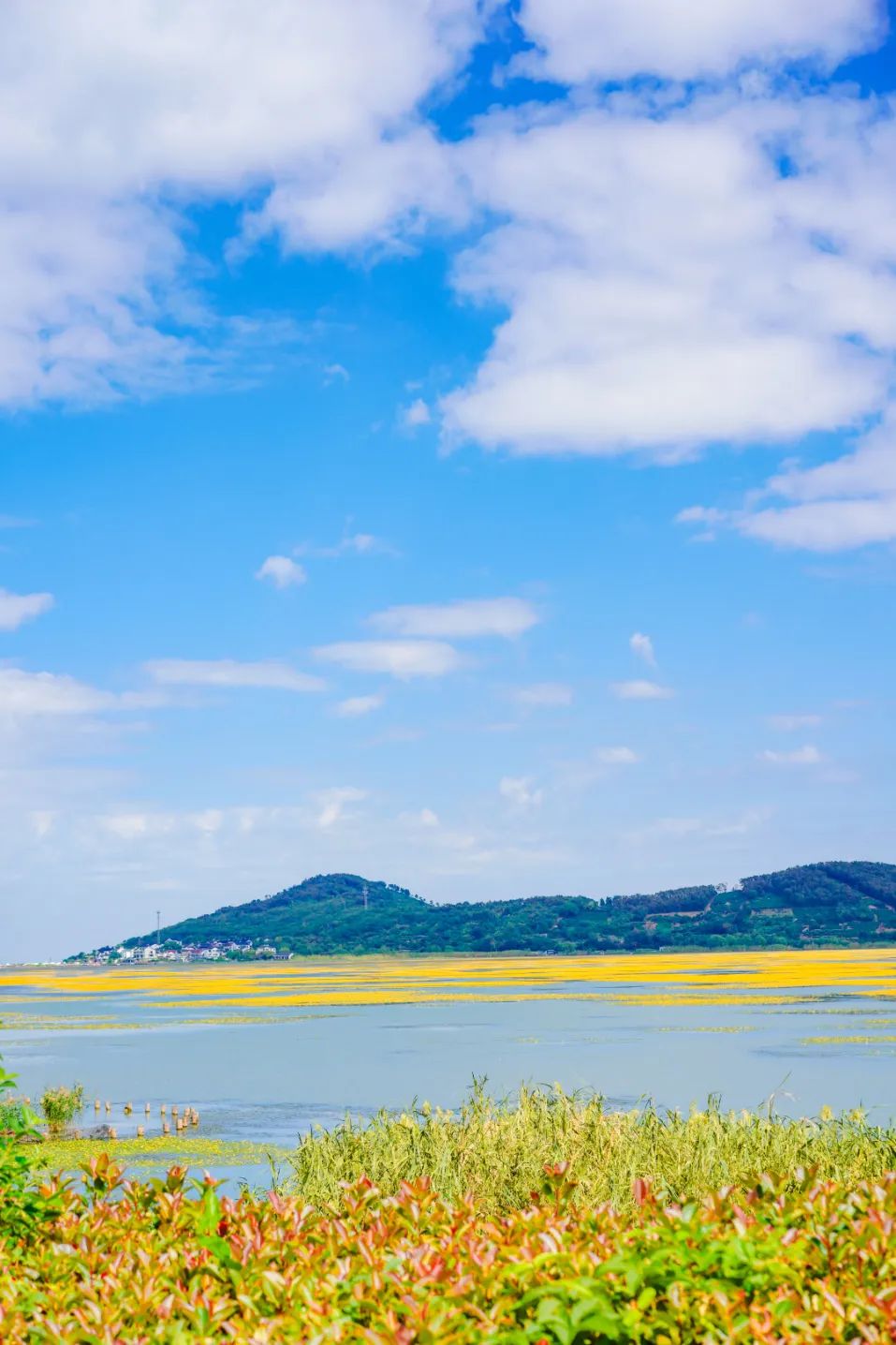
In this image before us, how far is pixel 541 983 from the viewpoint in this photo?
9206 centimetres

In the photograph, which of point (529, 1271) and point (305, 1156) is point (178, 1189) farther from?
point (305, 1156)

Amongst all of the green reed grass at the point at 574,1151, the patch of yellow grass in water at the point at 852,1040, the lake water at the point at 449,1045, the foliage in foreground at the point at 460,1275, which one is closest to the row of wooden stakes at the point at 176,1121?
the lake water at the point at 449,1045

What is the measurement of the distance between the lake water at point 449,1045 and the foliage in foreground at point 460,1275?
5223mm

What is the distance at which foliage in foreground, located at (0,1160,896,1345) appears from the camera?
13.9ft

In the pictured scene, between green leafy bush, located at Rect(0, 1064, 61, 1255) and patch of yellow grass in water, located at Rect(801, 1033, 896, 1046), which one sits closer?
green leafy bush, located at Rect(0, 1064, 61, 1255)

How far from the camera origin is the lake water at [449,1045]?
33.5 meters

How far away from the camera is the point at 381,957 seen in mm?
177250

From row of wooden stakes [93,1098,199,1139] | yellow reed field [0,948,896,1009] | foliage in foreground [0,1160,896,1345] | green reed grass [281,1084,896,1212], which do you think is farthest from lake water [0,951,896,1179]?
foliage in foreground [0,1160,896,1345]

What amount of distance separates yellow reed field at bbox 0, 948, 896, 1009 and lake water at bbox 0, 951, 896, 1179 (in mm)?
511

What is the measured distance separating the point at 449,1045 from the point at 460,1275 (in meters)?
44.2

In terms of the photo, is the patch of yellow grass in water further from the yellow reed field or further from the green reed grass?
the green reed grass

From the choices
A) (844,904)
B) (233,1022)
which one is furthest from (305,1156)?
(844,904)

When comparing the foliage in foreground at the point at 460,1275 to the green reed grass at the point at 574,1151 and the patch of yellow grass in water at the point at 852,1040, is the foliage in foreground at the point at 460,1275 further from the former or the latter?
the patch of yellow grass in water at the point at 852,1040

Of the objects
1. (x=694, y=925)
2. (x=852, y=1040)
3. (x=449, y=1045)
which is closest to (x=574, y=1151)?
(x=449, y=1045)
